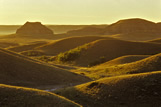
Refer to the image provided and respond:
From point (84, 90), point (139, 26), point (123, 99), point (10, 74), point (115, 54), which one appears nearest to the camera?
point (123, 99)

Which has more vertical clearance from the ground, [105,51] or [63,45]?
[105,51]

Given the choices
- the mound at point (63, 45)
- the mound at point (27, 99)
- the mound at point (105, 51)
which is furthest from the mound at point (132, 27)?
the mound at point (27, 99)

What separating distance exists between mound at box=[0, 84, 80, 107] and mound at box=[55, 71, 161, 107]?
2.69 m

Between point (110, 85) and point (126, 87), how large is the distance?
3.32 feet

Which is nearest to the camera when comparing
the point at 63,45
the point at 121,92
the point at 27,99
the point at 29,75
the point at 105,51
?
the point at 27,99

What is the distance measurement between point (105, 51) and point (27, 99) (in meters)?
38.4

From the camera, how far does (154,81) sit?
42.5ft

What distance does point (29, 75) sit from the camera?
19141 mm

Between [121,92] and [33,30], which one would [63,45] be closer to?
[121,92]

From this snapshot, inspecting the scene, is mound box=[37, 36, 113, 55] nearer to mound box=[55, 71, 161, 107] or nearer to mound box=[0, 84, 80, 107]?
mound box=[55, 71, 161, 107]

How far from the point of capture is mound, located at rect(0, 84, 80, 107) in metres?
8.95

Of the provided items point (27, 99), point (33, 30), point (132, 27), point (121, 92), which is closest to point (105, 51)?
point (121, 92)

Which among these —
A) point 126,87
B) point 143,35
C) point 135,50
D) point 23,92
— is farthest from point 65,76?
point 143,35

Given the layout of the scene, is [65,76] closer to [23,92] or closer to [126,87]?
[126,87]
